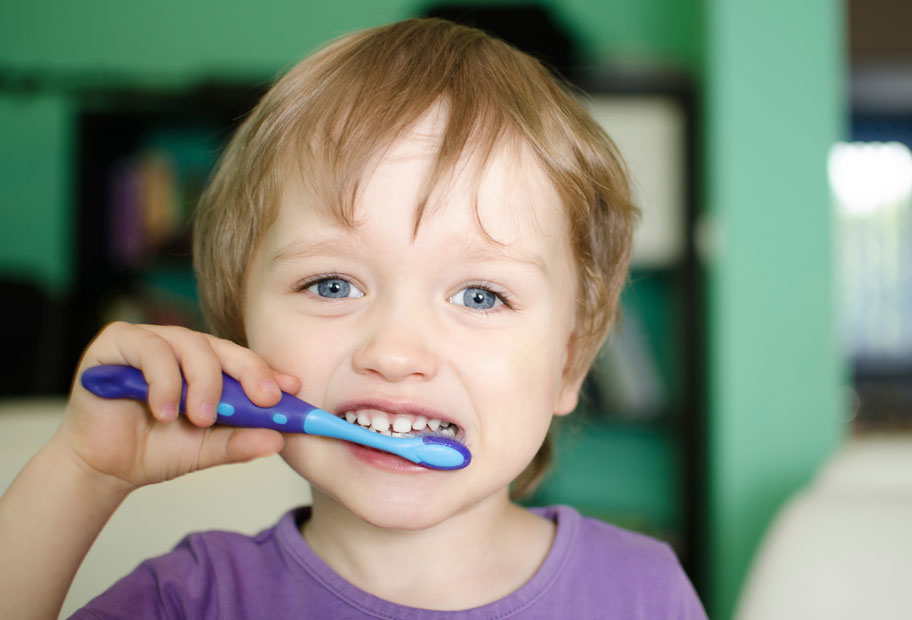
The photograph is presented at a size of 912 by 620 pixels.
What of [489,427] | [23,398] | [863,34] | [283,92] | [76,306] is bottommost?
[23,398]

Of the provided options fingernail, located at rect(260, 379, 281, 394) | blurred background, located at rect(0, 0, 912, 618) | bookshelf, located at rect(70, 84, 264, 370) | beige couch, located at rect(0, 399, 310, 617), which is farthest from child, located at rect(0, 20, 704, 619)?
bookshelf, located at rect(70, 84, 264, 370)

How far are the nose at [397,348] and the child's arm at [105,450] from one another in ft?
0.21

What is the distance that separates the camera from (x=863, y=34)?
264cm

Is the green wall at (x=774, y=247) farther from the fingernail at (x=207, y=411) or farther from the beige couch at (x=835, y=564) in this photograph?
the fingernail at (x=207, y=411)

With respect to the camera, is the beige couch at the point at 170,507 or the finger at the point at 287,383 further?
the beige couch at the point at 170,507

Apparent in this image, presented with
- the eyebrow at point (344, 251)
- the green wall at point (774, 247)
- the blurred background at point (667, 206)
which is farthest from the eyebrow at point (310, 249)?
the green wall at point (774, 247)

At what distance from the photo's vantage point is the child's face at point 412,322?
26.4 inches

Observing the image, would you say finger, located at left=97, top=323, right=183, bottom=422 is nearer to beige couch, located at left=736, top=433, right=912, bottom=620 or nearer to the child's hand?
the child's hand

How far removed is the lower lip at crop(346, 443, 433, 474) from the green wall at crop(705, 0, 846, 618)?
4.85 feet

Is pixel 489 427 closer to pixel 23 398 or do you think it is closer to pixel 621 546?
pixel 621 546

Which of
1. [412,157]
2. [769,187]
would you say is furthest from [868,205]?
[412,157]

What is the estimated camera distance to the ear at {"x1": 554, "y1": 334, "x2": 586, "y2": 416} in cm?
87

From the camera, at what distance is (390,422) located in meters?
0.68

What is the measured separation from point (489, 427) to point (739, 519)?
4.96 ft
